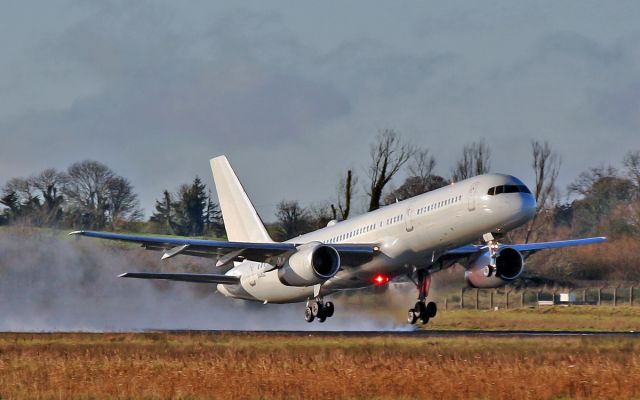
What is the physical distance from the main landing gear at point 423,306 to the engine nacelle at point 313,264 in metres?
4.40

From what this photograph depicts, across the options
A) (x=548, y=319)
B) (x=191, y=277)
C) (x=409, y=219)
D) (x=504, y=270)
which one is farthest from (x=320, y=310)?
(x=548, y=319)

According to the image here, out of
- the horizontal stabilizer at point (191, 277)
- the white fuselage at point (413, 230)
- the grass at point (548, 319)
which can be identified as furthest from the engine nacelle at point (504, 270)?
the horizontal stabilizer at point (191, 277)

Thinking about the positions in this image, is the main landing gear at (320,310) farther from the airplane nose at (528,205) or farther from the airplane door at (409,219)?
the airplane nose at (528,205)

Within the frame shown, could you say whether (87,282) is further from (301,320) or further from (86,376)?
(86,376)

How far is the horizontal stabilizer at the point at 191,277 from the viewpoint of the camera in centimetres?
5697

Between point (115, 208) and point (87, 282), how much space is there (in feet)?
255

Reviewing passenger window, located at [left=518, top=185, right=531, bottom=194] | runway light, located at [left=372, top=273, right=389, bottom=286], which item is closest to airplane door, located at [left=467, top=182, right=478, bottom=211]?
passenger window, located at [left=518, top=185, right=531, bottom=194]

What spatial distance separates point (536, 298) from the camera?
2992 inches

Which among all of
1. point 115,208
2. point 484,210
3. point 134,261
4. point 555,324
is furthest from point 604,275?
point 115,208

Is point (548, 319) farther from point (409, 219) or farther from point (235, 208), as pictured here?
point (235, 208)

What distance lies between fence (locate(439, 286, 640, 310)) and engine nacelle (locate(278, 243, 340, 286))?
21839 mm

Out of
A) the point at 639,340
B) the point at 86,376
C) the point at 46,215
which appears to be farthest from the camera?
the point at 46,215

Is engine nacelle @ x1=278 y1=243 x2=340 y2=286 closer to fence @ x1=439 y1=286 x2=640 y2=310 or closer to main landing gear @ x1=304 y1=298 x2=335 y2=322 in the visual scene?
main landing gear @ x1=304 y1=298 x2=335 y2=322

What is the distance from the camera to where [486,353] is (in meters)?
37.0
